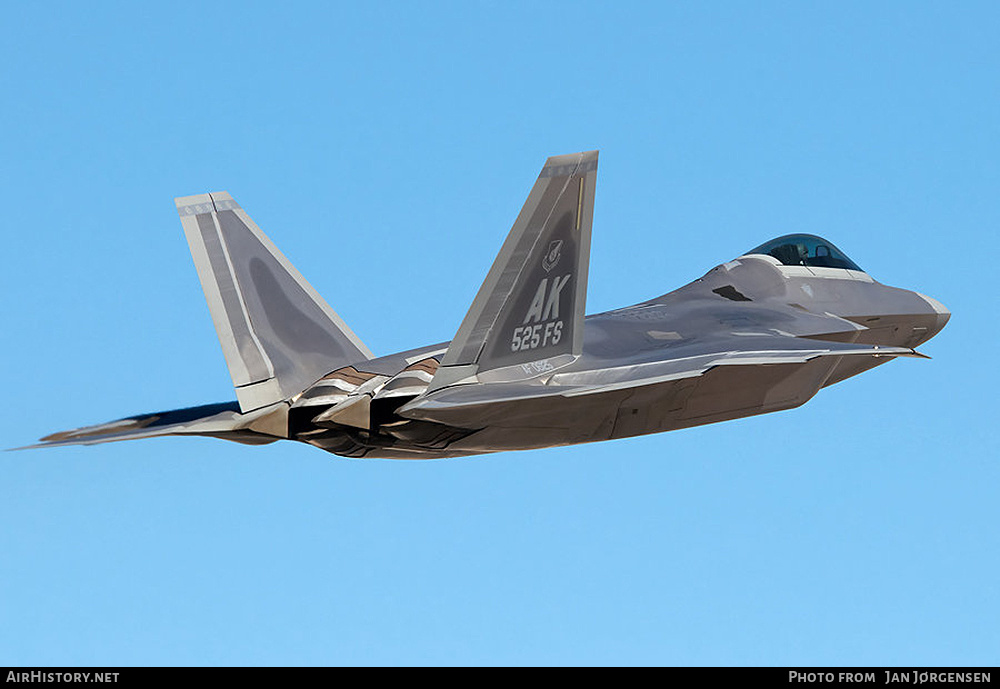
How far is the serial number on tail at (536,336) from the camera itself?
19.0 metres

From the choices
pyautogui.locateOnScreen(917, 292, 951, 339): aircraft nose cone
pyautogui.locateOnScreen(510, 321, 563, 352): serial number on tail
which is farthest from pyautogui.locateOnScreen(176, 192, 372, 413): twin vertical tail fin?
pyautogui.locateOnScreen(917, 292, 951, 339): aircraft nose cone

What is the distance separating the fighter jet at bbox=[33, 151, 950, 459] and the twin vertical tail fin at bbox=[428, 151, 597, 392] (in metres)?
0.02

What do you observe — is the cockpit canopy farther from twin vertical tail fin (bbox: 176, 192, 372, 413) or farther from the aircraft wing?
twin vertical tail fin (bbox: 176, 192, 372, 413)

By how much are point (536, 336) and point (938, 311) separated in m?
10.3

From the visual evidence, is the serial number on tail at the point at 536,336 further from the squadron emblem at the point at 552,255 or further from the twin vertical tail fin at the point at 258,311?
the twin vertical tail fin at the point at 258,311

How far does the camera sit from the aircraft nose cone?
26422mm

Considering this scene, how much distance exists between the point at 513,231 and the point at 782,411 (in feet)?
18.6

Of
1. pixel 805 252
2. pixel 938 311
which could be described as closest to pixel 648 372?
pixel 805 252

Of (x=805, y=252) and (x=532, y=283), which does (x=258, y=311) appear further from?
(x=805, y=252)

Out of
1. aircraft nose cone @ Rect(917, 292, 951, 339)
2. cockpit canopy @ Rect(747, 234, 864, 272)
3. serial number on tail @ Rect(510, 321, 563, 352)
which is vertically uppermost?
cockpit canopy @ Rect(747, 234, 864, 272)

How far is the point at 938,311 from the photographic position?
26.4 m

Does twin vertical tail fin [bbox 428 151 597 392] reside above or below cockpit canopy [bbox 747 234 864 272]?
below

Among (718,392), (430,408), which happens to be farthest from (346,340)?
(718,392)
